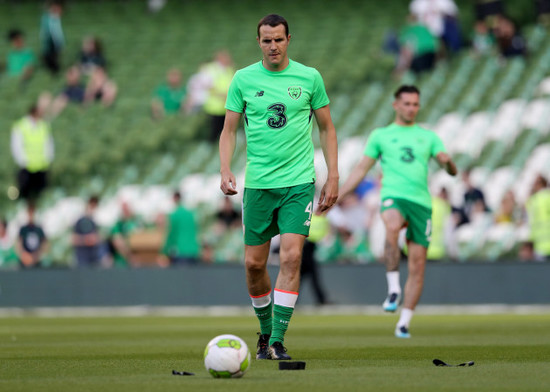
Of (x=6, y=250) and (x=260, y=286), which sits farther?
(x=6, y=250)

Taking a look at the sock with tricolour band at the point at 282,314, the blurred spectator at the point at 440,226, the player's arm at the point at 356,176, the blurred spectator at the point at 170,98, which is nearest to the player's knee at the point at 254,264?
the sock with tricolour band at the point at 282,314

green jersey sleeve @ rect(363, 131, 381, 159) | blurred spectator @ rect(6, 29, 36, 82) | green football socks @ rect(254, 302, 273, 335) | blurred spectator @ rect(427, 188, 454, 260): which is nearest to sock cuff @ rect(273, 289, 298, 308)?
green football socks @ rect(254, 302, 273, 335)

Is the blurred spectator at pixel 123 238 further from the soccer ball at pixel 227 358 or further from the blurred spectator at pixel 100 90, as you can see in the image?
the soccer ball at pixel 227 358

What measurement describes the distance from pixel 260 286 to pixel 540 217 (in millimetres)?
11412

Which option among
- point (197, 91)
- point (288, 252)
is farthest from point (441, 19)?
point (288, 252)

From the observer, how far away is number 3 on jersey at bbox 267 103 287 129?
9.23 metres

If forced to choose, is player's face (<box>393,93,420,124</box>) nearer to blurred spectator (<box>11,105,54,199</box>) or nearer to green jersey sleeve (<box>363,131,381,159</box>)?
green jersey sleeve (<box>363,131,381,159</box>)

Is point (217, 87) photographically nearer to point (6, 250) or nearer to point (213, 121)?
point (213, 121)

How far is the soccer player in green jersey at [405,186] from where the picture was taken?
41.2ft

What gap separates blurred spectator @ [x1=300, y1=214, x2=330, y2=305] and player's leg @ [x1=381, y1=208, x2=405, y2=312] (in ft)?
27.1

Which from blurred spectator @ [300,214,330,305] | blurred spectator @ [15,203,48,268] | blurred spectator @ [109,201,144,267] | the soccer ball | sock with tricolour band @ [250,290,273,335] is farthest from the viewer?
blurred spectator @ [109,201,144,267]

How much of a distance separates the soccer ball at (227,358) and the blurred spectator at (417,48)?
1989 cm

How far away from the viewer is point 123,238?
79.5ft

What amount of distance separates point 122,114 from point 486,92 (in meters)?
9.48
